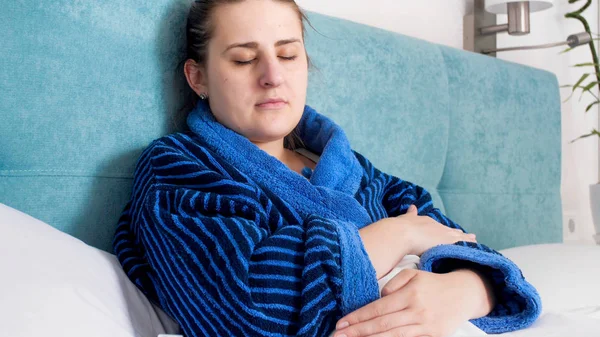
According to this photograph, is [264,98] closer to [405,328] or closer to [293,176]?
[293,176]

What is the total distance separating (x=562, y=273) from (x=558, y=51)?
5.43 feet

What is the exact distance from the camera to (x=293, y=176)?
1108 mm

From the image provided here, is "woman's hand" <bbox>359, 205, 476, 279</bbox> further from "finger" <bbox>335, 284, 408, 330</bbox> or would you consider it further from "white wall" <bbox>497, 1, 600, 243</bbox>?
"white wall" <bbox>497, 1, 600, 243</bbox>

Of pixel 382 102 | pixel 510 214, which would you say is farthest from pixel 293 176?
pixel 510 214

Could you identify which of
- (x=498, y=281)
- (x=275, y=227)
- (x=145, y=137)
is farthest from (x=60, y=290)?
(x=498, y=281)

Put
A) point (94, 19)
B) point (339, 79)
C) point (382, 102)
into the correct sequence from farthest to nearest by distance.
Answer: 1. point (382, 102)
2. point (339, 79)
3. point (94, 19)

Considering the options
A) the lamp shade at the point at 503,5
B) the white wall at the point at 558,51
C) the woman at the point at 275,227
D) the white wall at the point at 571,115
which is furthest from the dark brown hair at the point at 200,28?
the white wall at the point at 571,115

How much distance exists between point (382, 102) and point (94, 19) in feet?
2.53

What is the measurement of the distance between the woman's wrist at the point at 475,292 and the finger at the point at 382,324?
12cm

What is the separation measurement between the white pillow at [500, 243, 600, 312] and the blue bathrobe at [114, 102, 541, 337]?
222mm

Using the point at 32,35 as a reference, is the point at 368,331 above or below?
below

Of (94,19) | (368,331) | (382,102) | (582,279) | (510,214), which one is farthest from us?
(510,214)

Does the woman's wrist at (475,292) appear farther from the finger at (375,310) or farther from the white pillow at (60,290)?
the white pillow at (60,290)

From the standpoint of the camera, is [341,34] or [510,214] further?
[510,214]
